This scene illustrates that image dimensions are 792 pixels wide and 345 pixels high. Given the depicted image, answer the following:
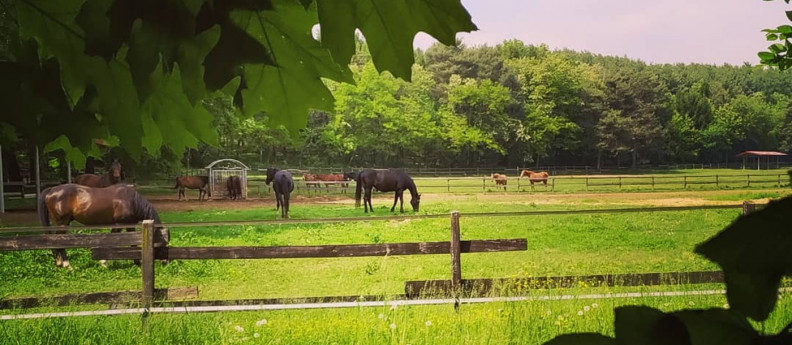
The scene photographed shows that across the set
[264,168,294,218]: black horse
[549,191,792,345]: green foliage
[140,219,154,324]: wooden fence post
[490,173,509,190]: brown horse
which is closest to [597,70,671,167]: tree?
[490,173,509,190]: brown horse

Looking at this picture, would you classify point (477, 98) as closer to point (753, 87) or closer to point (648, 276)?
point (753, 87)

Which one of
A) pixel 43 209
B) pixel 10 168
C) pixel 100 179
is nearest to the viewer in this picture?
pixel 43 209

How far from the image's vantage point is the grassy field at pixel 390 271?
2414 mm

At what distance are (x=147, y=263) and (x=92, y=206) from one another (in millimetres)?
2307

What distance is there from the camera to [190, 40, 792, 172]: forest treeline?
25.2 feet

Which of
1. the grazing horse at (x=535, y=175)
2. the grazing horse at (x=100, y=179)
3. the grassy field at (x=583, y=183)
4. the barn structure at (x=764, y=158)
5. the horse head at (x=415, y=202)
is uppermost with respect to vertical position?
the barn structure at (x=764, y=158)

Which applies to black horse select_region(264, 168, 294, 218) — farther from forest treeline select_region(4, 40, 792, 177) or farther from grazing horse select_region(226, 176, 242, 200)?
grazing horse select_region(226, 176, 242, 200)

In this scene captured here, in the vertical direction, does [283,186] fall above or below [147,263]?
above

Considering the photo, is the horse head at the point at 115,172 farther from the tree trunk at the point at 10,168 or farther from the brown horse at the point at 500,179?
Answer: the brown horse at the point at 500,179

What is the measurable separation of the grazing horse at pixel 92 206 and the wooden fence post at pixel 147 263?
1.99 m

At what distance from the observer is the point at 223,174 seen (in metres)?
8.54

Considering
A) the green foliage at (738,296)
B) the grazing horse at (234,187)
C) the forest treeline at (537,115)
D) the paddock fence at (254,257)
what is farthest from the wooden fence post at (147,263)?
the grazing horse at (234,187)

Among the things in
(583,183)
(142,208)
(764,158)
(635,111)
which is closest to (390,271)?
(142,208)

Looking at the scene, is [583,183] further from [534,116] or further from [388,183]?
[388,183]
